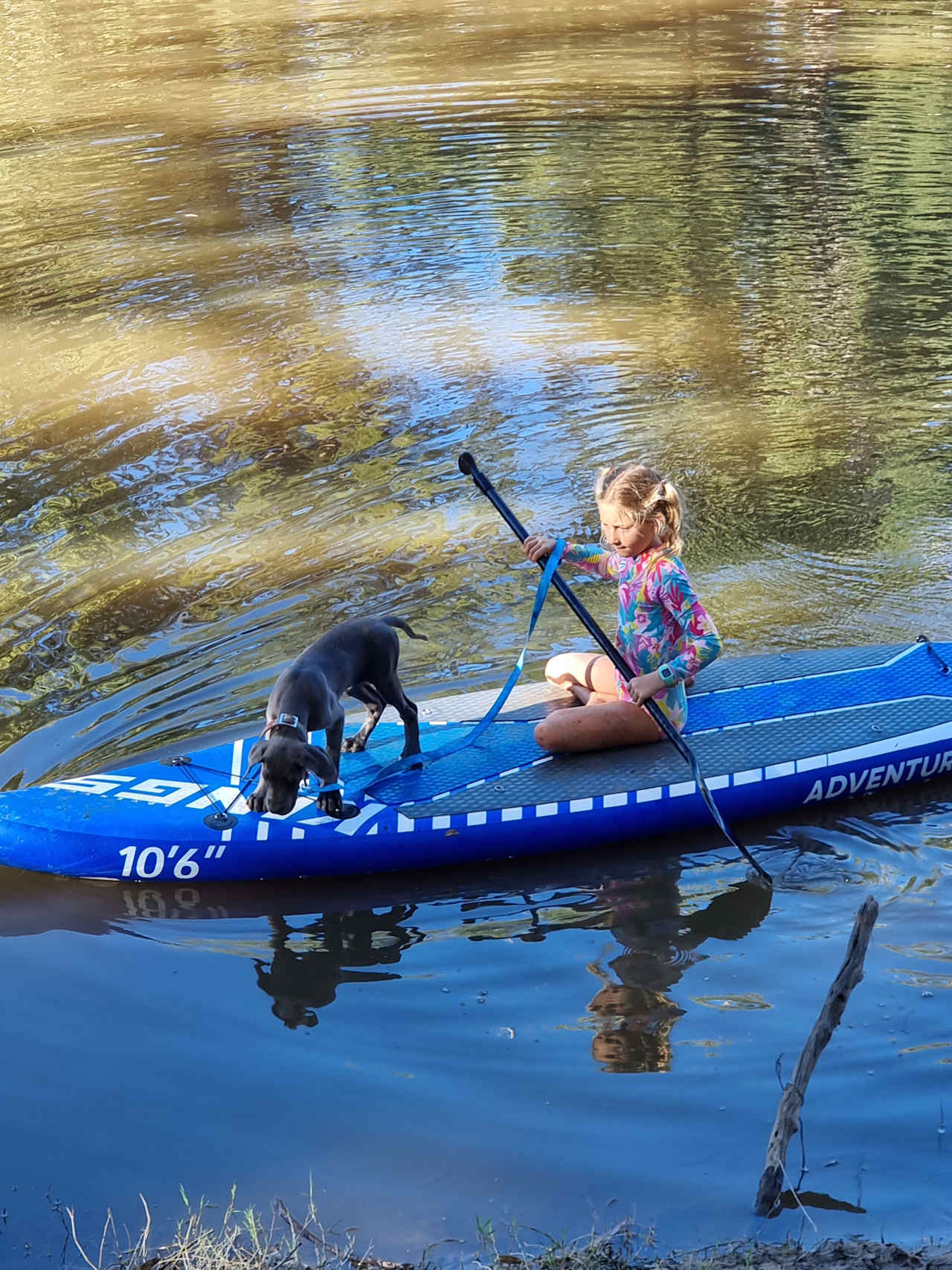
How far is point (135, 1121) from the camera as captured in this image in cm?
423

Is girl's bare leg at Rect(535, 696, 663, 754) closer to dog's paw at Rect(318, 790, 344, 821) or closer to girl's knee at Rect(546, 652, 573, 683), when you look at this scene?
girl's knee at Rect(546, 652, 573, 683)

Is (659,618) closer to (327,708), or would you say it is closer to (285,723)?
(327,708)

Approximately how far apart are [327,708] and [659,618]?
1.40m

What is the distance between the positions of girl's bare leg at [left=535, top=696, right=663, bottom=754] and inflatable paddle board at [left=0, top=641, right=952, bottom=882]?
0.05 metres

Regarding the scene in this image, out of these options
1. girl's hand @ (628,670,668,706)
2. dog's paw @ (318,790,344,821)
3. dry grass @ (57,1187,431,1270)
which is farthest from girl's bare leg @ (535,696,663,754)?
dry grass @ (57,1187,431,1270)

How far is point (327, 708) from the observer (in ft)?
16.3

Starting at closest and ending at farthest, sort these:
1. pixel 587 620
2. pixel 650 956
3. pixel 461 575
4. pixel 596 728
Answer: pixel 650 956
pixel 587 620
pixel 596 728
pixel 461 575

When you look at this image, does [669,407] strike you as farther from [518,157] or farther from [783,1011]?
[518,157]

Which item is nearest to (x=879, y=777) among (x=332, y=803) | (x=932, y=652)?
(x=932, y=652)

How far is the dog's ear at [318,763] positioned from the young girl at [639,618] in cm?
118

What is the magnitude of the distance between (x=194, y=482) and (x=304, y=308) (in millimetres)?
3800

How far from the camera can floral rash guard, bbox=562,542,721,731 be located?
A: 5.25 metres

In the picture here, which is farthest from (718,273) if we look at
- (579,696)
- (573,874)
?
(573,874)

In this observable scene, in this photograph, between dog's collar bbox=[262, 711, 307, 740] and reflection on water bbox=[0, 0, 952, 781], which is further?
reflection on water bbox=[0, 0, 952, 781]
